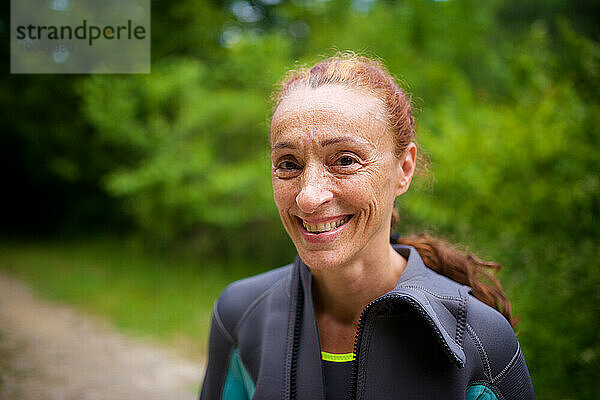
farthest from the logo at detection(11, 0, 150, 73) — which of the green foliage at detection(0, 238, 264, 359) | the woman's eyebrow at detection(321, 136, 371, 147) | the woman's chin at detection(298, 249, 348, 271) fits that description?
the green foliage at detection(0, 238, 264, 359)

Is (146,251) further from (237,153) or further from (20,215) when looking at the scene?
(20,215)

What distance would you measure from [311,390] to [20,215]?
14.4 m

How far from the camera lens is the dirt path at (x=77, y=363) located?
4641 millimetres

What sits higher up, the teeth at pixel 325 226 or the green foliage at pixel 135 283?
the teeth at pixel 325 226

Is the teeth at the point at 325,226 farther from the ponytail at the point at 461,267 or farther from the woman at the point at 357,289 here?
the ponytail at the point at 461,267

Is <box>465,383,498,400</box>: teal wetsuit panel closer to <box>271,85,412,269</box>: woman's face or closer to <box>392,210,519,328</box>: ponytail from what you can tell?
<box>392,210,519,328</box>: ponytail

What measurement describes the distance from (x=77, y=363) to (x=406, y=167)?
16.6 ft

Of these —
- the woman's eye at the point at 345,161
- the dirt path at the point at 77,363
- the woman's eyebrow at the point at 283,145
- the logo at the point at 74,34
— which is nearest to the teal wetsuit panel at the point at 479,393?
the woman's eye at the point at 345,161

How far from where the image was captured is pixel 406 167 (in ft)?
5.44

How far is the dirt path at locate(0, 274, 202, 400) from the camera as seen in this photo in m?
4.64

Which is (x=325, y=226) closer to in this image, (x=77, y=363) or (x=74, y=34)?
(x=74, y=34)

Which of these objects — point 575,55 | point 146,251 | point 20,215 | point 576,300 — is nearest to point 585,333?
point 576,300

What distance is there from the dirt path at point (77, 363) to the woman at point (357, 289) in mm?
3727

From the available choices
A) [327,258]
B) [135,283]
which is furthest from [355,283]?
[135,283]
